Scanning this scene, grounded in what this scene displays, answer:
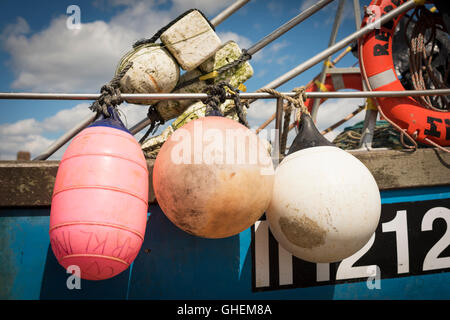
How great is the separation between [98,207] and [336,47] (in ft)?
8.75

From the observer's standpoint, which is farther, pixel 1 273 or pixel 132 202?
pixel 1 273

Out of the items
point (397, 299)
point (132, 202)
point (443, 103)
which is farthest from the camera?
point (443, 103)

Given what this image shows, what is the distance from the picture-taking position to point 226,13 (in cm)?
303

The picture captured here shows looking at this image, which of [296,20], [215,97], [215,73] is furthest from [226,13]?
[215,97]

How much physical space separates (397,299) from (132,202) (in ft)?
7.43

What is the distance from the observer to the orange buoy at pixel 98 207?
1305 millimetres

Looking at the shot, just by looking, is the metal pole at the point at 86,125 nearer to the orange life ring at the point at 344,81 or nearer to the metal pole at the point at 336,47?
the metal pole at the point at 336,47

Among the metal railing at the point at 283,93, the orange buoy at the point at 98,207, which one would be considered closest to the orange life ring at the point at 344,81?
the metal railing at the point at 283,93

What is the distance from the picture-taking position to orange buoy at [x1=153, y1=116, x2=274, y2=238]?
1328 millimetres

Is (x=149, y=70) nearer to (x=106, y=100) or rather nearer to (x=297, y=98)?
(x=106, y=100)

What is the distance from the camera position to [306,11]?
10.5 ft
